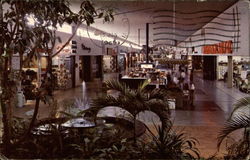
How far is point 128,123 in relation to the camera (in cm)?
617

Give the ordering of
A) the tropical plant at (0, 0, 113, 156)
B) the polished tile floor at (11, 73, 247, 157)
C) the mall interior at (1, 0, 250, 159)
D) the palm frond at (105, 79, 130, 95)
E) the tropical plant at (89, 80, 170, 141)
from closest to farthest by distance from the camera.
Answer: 1. the tropical plant at (0, 0, 113, 156)
2. the tropical plant at (89, 80, 170, 141)
3. the palm frond at (105, 79, 130, 95)
4. the mall interior at (1, 0, 250, 159)
5. the polished tile floor at (11, 73, 247, 157)

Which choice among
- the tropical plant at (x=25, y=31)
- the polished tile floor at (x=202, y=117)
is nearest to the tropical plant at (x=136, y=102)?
the tropical plant at (x=25, y=31)

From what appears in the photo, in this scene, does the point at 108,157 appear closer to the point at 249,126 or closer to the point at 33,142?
the point at 33,142

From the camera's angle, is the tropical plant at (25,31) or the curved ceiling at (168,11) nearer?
the tropical plant at (25,31)

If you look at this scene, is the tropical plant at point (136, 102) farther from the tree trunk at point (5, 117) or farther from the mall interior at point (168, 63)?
the tree trunk at point (5, 117)

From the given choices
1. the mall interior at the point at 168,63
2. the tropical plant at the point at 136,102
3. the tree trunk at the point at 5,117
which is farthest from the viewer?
the mall interior at the point at 168,63

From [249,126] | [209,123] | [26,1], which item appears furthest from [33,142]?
[209,123]

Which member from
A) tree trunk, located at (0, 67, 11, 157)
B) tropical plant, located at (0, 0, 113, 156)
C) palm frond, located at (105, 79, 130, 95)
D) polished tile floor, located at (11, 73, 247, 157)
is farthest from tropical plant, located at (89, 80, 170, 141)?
polished tile floor, located at (11, 73, 247, 157)

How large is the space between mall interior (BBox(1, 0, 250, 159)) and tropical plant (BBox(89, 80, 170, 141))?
9 cm

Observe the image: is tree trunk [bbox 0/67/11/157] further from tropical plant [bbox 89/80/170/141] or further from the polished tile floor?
the polished tile floor

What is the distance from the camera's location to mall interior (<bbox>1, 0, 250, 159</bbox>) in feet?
20.2

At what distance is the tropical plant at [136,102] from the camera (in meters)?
4.50

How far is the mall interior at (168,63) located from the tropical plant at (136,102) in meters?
0.09

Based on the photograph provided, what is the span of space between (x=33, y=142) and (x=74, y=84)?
50.5ft
